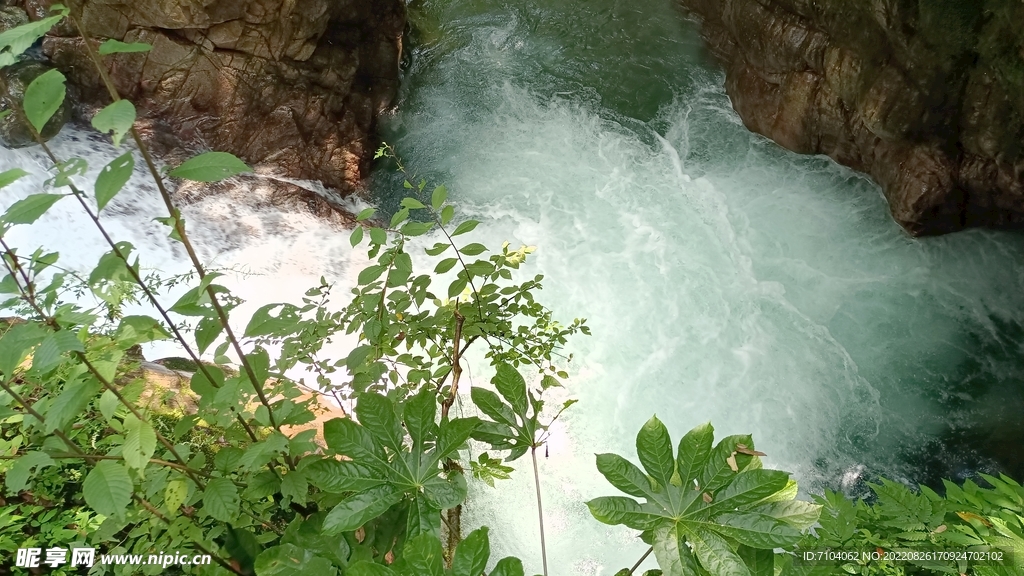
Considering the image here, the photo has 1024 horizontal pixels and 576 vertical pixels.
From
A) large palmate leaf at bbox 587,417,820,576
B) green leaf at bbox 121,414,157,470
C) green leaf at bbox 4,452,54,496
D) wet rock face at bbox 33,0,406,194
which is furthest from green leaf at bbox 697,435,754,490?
A: wet rock face at bbox 33,0,406,194

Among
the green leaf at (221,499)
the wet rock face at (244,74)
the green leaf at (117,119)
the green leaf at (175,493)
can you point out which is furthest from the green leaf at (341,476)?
the wet rock face at (244,74)

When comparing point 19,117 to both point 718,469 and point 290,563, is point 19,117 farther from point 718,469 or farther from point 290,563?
point 718,469

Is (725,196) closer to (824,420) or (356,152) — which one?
(824,420)

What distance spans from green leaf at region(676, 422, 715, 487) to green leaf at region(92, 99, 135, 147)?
129cm

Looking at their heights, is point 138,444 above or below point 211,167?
below

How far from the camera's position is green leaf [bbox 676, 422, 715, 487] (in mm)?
1471

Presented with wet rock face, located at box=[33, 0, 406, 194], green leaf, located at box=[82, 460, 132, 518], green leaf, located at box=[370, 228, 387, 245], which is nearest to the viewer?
green leaf, located at box=[82, 460, 132, 518]

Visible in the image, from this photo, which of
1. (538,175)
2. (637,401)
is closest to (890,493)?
(637,401)

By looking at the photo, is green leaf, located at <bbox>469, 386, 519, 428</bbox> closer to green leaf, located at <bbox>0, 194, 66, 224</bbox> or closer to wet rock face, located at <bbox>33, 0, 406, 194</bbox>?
green leaf, located at <bbox>0, 194, 66, 224</bbox>

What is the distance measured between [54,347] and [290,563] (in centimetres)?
70

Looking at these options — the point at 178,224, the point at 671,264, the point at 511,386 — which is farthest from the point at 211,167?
the point at 671,264

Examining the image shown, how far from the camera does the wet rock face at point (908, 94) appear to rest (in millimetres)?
4418

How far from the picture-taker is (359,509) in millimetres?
1400

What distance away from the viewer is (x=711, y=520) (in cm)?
144
